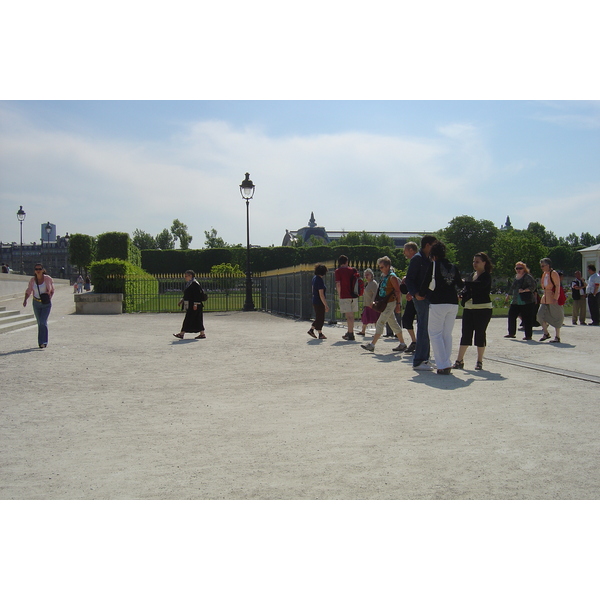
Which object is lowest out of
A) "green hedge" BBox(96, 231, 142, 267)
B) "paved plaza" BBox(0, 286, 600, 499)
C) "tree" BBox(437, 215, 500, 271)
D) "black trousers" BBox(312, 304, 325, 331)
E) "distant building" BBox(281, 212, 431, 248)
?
"paved plaza" BBox(0, 286, 600, 499)

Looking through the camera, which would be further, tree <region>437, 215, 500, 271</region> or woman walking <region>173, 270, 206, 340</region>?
tree <region>437, 215, 500, 271</region>

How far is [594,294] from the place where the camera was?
54.5 ft

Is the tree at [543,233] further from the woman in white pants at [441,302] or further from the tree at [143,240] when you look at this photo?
the woman in white pants at [441,302]

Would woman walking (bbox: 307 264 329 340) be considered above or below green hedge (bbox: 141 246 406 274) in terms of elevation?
below

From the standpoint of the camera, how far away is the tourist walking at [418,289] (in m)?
7.88

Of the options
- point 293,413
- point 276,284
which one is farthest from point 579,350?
point 276,284

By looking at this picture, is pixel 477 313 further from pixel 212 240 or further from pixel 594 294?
pixel 212 240

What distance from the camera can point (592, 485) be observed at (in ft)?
11.3

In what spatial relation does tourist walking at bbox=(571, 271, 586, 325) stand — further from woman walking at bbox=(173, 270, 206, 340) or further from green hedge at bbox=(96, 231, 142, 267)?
green hedge at bbox=(96, 231, 142, 267)

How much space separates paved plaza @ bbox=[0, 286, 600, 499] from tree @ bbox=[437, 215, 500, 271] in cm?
7878

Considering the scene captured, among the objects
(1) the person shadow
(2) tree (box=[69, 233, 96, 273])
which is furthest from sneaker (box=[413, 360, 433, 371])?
(2) tree (box=[69, 233, 96, 273])

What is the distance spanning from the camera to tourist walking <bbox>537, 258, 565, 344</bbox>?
1171cm

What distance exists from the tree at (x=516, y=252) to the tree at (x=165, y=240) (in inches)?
1892

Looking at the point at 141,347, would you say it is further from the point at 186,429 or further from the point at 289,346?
the point at 186,429
